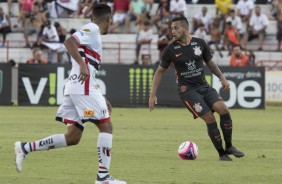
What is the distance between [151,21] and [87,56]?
24.6m

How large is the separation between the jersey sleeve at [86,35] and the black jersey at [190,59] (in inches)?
141

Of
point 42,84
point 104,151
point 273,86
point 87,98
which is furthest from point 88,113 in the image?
point 273,86

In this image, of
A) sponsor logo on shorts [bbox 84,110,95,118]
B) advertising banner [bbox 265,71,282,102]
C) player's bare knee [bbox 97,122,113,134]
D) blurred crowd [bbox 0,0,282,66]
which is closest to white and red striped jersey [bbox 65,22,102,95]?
sponsor logo on shorts [bbox 84,110,95,118]

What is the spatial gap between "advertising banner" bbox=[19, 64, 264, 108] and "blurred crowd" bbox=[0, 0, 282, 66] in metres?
3.96

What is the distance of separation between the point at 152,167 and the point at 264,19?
22526 mm

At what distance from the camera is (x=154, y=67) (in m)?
29.2

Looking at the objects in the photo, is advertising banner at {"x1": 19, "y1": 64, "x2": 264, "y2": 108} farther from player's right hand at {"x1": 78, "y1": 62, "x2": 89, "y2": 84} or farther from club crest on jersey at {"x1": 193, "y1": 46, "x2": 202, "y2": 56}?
player's right hand at {"x1": 78, "y1": 62, "x2": 89, "y2": 84}

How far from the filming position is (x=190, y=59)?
14.4m

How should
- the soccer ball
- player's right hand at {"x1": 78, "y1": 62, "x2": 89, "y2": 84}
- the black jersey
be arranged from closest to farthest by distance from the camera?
player's right hand at {"x1": 78, "y1": 62, "x2": 89, "y2": 84}, the soccer ball, the black jersey

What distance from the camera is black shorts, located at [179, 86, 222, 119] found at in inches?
561

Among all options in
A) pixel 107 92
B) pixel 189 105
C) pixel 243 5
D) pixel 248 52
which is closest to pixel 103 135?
pixel 189 105

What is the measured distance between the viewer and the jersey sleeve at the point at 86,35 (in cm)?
1104

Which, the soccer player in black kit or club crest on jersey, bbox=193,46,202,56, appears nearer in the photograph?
the soccer player in black kit

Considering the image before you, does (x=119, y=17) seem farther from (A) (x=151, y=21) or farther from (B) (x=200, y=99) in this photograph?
(B) (x=200, y=99)
